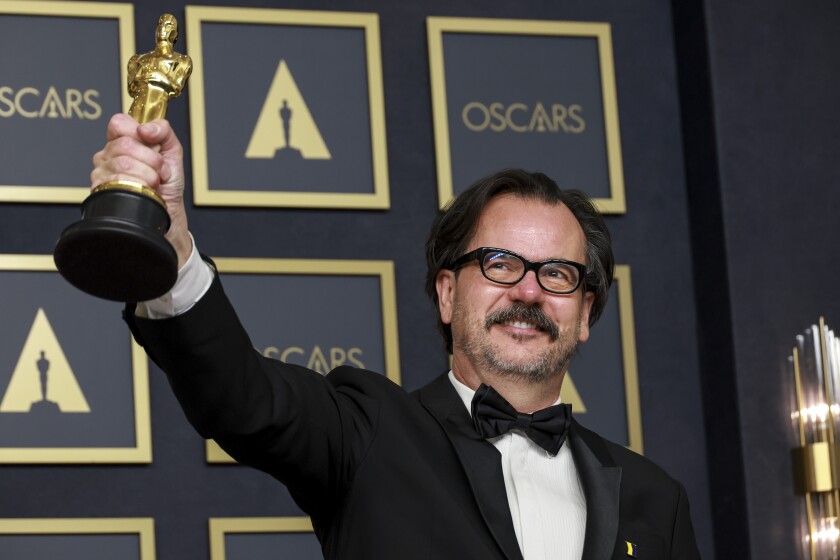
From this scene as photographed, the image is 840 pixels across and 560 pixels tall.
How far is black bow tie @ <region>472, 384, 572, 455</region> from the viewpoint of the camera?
257cm

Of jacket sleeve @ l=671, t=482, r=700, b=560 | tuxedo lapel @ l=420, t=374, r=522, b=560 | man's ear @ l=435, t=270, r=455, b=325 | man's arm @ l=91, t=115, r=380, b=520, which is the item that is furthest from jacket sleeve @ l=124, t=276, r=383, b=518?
jacket sleeve @ l=671, t=482, r=700, b=560

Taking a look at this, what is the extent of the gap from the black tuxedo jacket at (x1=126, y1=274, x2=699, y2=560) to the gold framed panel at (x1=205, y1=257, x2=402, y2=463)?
1144mm

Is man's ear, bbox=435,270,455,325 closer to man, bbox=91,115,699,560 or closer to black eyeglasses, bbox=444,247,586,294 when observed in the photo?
man, bbox=91,115,699,560

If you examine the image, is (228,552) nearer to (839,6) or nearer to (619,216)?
(619,216)

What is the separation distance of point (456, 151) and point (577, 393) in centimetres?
68

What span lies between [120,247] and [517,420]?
992 millimetres

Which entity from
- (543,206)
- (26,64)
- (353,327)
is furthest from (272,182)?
(543,206)

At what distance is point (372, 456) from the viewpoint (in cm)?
243

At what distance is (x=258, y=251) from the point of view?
3.88 meters

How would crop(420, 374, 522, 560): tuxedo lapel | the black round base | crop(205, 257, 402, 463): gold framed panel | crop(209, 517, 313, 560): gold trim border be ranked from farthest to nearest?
crop(205, 257, 402, 463): gold framed panel → crop(209, 517, 313, 560): gold trim border → crop(420, 374, 522, 560): tuxedo lapel → the black round base

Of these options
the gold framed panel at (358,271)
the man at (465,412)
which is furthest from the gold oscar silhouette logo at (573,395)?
the man at (465,412)

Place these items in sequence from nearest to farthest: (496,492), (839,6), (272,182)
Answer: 1. (496,492)
2. (272,182)
3. (839,6)

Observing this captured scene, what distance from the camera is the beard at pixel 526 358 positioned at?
104 inches

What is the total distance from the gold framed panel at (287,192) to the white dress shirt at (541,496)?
1.26m
